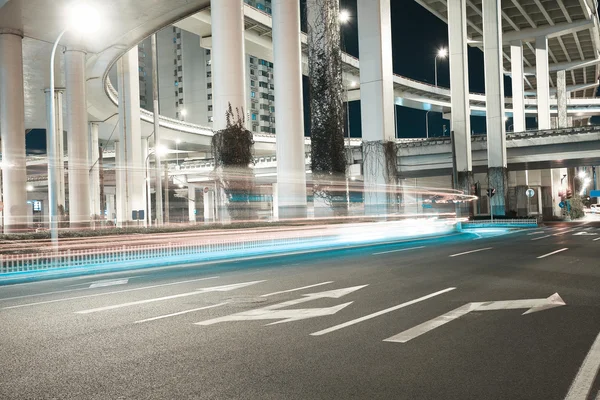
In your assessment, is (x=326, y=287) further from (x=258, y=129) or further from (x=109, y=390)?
(x=258, y=129)

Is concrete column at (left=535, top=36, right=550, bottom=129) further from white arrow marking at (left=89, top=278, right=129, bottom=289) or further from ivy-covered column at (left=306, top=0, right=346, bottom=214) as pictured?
white arrow marking at (left=89, top=278, right=129, bottom=289)

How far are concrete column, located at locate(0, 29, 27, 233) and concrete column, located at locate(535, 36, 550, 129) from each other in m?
65.5

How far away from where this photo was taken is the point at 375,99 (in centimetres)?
3622

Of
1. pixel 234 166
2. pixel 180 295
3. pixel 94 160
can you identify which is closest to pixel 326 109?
pixel 234 166

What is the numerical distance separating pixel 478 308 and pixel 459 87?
51916 millimetres

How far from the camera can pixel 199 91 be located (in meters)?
129

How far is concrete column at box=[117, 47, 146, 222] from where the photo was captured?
46875mm

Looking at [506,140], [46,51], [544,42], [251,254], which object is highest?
[544,42]

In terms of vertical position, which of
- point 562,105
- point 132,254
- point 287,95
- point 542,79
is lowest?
point 132,254

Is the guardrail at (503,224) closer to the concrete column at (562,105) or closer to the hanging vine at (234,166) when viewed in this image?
the hanging vine at (234,166)

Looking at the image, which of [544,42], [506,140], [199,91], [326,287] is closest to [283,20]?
[326,287]

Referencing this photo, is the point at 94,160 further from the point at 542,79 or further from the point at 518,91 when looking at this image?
the point at 542,79

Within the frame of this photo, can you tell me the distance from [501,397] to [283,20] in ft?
83.3

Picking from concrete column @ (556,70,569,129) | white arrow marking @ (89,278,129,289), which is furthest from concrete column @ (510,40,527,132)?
white arrow marking @ (89,278,129,289)
